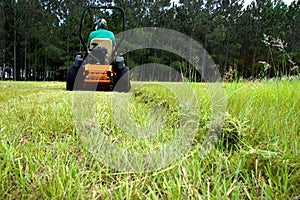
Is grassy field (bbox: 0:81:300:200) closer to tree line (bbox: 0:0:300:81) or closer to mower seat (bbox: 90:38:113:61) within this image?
mower seat (bbox: 90:38:113:61)

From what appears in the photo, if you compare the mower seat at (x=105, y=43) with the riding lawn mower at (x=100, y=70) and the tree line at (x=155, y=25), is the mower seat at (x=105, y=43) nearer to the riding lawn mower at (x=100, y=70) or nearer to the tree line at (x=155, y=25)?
the riding lawn mower at (x=100, y=70)

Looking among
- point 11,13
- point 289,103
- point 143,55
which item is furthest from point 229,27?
point 289,103

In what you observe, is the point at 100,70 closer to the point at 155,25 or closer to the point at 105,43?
the point at 105,43

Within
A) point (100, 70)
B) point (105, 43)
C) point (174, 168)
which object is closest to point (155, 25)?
point (105, 43)

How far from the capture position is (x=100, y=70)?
3.79 metres

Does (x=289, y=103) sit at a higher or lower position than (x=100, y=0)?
lower

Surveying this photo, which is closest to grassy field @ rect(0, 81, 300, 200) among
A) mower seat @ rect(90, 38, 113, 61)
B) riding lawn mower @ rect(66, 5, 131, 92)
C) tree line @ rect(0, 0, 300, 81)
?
riding lawn mower @ rect(66, 5, 131, 92)

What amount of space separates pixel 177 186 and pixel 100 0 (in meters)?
26.9

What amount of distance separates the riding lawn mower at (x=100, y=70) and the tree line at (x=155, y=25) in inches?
683

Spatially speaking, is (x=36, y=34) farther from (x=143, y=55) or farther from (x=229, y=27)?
(x=229, y=27)

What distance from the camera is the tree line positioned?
71.1 ft

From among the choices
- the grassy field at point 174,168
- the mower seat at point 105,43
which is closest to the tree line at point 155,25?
the mower seat at point 105,43

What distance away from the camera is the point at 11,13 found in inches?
875

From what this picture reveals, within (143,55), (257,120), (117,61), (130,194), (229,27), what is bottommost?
(130,194)
